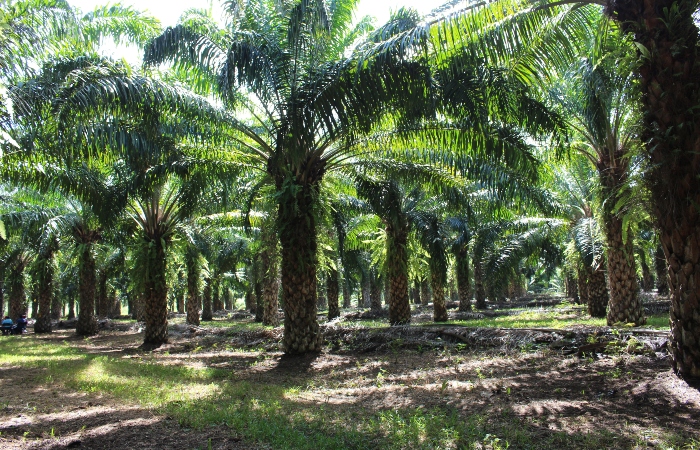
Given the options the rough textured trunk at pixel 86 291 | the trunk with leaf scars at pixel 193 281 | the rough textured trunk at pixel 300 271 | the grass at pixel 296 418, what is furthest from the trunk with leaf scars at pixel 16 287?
the rough textured trunk at pixel 300 271

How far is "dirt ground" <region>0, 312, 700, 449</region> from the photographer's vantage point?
15.1ft

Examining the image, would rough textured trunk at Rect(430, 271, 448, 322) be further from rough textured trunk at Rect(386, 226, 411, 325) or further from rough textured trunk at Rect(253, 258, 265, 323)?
rough textured trunk at Rect(253, 258, 265, 323)

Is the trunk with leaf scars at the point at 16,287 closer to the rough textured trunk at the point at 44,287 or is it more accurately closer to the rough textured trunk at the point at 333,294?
the rough textured trunk at the point at 44,287

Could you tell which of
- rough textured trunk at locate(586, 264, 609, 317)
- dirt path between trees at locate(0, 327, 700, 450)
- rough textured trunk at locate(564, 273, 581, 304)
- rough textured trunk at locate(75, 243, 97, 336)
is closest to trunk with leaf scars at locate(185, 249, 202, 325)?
rough textured trunk at locate(75, 243, 97, 336)

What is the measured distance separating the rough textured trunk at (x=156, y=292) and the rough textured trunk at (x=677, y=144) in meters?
12.1

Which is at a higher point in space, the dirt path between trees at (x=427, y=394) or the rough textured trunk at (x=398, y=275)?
the rough textured trunk at (x=398, y=275)

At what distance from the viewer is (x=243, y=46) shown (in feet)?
27.9

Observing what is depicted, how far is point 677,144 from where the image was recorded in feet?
16.8

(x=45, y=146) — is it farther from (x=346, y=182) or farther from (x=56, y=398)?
(x=346, y=182)

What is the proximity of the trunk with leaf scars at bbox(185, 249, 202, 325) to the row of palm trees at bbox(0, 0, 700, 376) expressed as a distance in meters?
3.98

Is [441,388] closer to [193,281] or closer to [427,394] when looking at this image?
[427,394]

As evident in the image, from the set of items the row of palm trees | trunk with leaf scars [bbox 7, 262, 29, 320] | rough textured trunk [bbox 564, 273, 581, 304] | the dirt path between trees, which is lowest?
the dirt path between trees

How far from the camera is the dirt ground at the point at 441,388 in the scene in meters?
4.60

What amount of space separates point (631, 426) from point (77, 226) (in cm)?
1874
